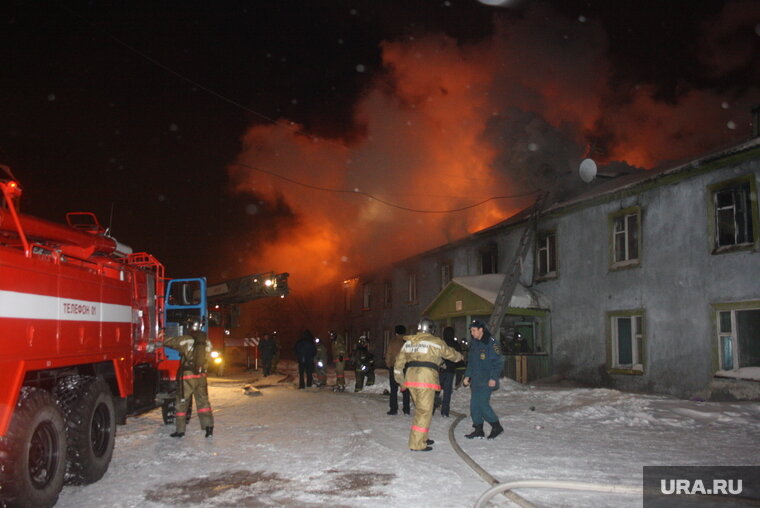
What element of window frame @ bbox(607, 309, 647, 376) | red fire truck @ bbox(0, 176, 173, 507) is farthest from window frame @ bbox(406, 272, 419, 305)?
red fire truck @ bbox(0, 176, 173, 507)

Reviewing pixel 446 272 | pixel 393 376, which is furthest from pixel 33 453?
pixel 446 272

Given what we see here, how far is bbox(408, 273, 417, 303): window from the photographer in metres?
29.4

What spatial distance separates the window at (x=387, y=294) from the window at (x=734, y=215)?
19590mm

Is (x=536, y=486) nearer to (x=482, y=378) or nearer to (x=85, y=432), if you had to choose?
(x=482, y=378)

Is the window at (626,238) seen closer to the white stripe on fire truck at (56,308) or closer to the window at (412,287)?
the white stripe on fire truck at (56,308)

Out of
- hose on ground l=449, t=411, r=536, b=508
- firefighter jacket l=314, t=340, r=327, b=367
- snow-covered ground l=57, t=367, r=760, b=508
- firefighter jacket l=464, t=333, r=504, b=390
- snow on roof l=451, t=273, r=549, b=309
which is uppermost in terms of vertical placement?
snow on roof l=451, t=273, r=549, b=309

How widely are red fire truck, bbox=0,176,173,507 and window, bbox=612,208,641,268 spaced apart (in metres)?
12.9

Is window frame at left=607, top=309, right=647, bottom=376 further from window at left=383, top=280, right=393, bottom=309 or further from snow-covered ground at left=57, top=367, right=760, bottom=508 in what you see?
window at left=383, top=280, right=393, bottom=309

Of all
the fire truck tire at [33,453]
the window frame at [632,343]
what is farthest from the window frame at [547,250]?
the fire truck tire at [33,453]

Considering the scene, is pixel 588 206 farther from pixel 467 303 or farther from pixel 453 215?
pixel 453 215

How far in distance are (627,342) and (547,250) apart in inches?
173

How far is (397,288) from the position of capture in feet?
102

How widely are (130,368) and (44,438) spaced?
90.6 inches

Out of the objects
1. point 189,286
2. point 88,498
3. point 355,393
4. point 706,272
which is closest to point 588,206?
point 706,272
